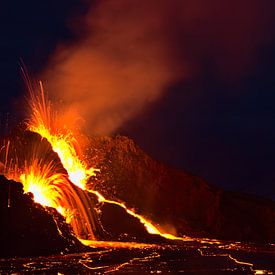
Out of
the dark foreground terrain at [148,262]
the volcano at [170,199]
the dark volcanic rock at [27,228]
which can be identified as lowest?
the dark foreground terrain at [148,262]

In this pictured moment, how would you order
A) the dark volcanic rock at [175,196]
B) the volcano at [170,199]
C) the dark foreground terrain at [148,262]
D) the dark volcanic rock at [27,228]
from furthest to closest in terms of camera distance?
the dark volcanic rock at [175,196]
the volcano at [170,199]
the dark volcanic rock at [27,228]
the dark foreground terrain at [148,262]

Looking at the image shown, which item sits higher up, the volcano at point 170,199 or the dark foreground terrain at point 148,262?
the volcano at point 170,199

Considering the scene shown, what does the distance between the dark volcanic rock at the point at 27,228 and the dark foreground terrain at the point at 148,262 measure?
134 centimetres

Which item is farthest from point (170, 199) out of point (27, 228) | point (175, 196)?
point (27, 228)

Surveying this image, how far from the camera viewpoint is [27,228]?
32.8 metres

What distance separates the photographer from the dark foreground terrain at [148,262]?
26656 millimetres

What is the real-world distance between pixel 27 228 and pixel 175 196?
27.7 meters

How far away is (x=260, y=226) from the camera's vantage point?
58.2 m

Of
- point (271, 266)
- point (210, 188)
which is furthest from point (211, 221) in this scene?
Answer: point (271, 266)

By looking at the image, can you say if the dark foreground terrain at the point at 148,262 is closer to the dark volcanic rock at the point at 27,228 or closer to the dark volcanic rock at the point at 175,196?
the dark volcanic rock at the point at 27,228

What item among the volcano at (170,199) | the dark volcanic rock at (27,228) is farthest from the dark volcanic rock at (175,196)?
the dark volcanic rock at (27,228)

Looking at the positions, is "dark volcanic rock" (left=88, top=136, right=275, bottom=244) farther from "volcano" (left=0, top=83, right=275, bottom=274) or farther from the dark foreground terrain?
the dark foreground terrain

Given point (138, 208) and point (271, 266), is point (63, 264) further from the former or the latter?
point (138, 208)

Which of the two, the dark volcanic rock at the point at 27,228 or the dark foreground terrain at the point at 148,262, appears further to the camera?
the dark volcanic rock at the point at 27,228
